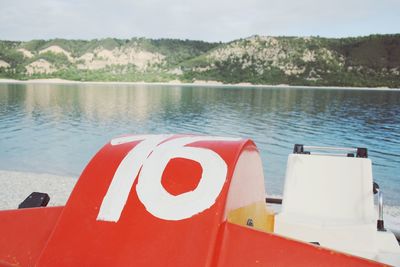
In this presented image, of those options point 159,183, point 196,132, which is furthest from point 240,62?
point 159,183

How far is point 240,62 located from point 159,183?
171m

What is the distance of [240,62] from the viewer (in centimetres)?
17000

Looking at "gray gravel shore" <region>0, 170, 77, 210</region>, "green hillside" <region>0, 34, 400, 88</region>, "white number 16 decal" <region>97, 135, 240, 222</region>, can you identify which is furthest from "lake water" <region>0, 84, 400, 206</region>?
"green hillside" <region>0, 34, 400, 88</region>

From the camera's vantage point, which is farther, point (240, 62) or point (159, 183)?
point (240, 62)

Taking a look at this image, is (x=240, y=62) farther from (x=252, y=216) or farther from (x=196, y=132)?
(x=252, y=216)

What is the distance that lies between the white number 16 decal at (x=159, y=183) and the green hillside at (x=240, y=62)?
156 m

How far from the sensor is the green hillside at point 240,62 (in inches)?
6171

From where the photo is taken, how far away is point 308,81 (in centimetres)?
15550

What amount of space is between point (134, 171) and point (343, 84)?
156m

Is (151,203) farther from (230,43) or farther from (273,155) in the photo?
(230,43)

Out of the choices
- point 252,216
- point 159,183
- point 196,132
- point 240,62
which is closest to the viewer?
point 159,183

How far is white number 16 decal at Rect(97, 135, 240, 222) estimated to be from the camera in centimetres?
203

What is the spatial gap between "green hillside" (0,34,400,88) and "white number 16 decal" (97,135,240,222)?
15641 centimetres

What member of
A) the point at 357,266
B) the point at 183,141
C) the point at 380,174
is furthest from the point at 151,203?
the point at 380,174
